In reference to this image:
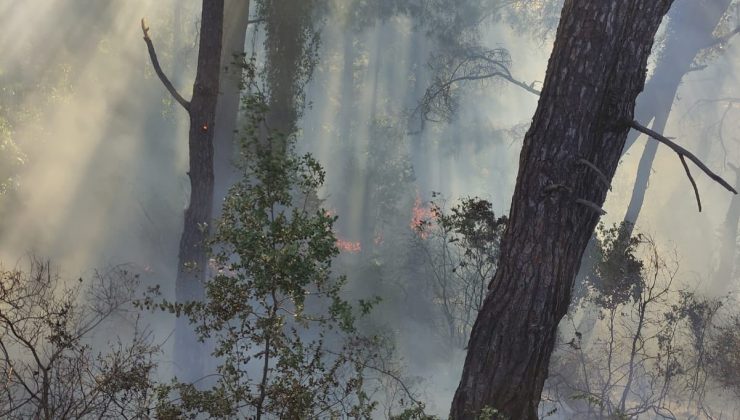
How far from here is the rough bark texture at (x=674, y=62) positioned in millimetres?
18016

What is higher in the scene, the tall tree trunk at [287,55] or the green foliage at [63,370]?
the tall tree trunk at [287,55]

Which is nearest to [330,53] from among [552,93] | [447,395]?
[447,395]

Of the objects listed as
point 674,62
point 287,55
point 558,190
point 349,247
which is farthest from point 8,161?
point 558,190

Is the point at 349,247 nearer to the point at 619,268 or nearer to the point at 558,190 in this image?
the point at 619,268

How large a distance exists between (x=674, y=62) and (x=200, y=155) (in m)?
13.7

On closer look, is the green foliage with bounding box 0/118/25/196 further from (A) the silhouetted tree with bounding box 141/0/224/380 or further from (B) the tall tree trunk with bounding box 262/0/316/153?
(A) the silhouetted tree with bounding box 141/0/224/380

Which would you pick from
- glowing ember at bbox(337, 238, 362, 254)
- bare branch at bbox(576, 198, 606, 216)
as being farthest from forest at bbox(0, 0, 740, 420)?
glowing ember at bbox(337, 238, 362, 254)

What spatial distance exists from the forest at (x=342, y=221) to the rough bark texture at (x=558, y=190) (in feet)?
0.05

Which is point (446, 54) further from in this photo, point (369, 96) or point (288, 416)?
point (288, 416)

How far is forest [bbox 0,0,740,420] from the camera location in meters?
4.40

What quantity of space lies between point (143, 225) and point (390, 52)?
48.9ft

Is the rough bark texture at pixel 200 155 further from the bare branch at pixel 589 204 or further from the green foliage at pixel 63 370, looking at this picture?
the bare branch at pixel 589 204

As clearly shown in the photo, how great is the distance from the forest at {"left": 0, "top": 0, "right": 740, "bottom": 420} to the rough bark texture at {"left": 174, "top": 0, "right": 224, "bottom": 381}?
0.13ft

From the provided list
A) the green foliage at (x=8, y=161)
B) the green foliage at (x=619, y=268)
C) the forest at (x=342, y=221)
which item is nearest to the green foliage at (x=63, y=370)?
the forest at (x=342, y=221)
